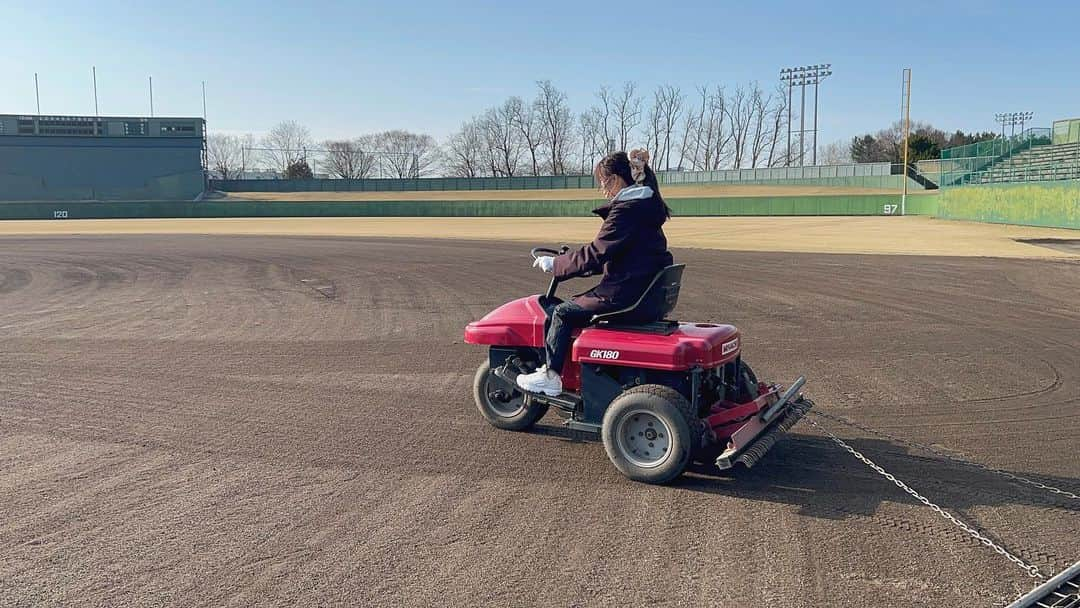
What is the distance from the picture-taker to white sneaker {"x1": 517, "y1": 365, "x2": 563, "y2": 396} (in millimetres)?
5453

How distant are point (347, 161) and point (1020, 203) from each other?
77.1 metres

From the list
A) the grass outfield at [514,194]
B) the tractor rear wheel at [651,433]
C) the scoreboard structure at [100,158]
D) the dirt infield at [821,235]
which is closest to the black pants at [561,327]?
the tractor rear wheel at [651,433]

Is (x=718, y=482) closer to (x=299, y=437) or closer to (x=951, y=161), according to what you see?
(x=299, y=437)

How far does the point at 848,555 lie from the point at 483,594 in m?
1.75

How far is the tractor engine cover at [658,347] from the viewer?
4930 millimetres

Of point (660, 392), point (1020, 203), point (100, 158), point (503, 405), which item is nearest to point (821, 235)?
point (1020, 203)

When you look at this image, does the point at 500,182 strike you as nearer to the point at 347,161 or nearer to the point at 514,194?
the point at 514,194

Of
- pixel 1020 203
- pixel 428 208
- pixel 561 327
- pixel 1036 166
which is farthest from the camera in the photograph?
pixel 428 208

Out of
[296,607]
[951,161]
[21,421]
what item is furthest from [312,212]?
[296,607]

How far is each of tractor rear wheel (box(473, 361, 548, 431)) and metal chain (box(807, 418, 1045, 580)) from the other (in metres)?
2.10

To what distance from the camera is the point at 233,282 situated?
15.9 meters

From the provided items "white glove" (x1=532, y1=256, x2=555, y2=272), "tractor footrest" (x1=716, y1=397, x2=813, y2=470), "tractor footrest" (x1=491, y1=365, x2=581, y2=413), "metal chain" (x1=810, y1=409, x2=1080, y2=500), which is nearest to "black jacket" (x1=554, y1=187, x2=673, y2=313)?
"white glove" (x1=532, y1=256, x2=555, y2=272)

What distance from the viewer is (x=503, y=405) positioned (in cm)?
606

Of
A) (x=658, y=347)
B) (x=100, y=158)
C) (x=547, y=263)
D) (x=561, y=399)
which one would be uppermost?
(x=100, y=158)
